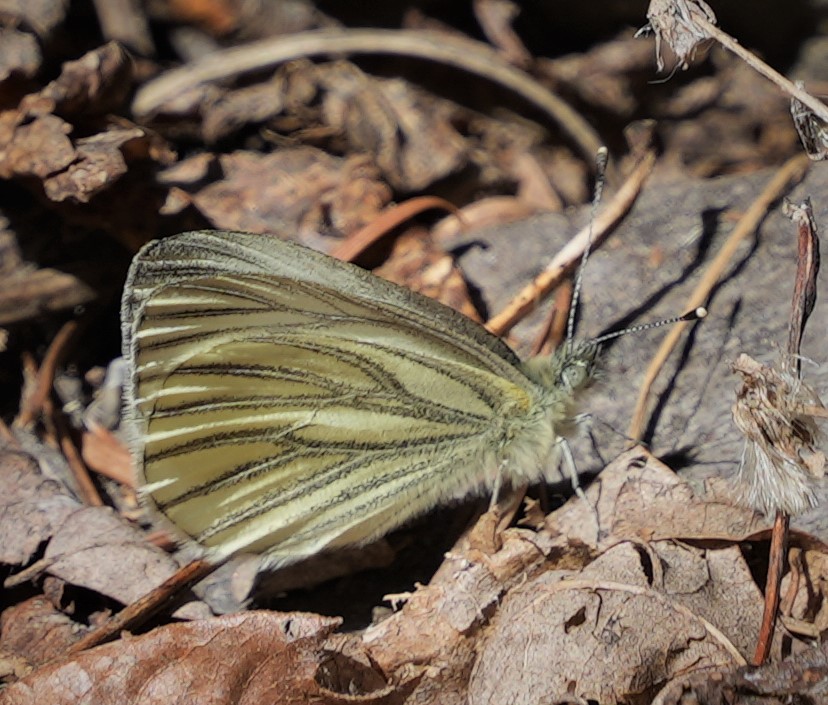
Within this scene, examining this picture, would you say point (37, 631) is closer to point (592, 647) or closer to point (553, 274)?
point (592, 647)

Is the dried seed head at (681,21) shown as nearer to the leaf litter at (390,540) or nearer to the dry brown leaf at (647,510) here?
the leaf litter at (390,540)

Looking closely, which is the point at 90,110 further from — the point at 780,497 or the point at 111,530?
the point at 780,497

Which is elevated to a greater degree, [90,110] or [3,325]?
[90,110]

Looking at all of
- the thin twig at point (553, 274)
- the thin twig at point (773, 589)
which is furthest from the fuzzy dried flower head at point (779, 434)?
the thin twig at point (553, 274)

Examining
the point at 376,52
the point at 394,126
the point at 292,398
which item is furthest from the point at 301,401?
the point at 376,52

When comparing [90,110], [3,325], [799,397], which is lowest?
[3,325]

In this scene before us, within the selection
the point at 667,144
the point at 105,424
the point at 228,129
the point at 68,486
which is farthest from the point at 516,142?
the point at 68,486
